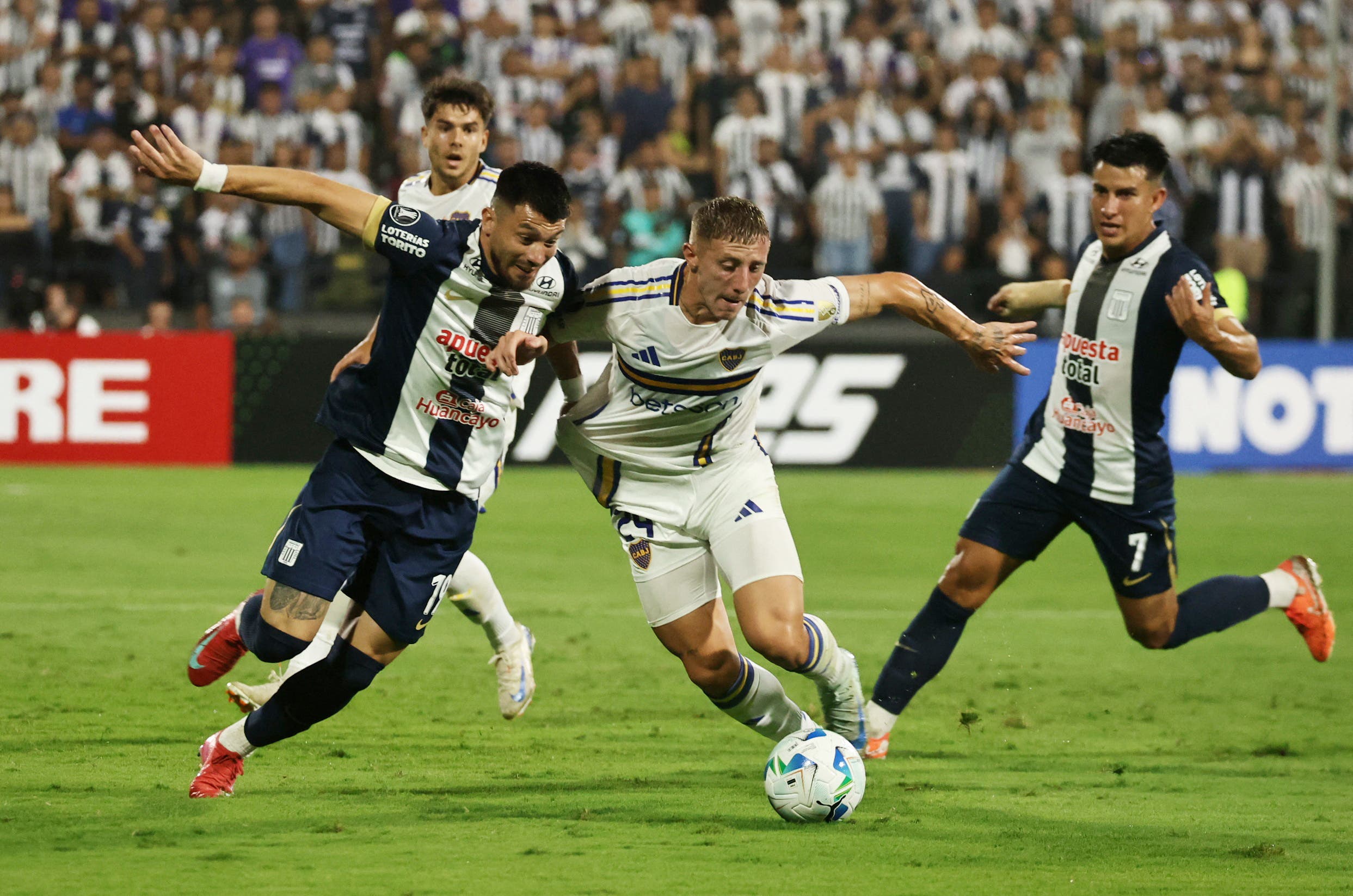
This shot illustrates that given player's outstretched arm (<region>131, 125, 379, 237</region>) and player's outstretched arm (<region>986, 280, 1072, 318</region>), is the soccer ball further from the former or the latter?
player's outstretched arm (<region>131, 125, 379, 237</region>)

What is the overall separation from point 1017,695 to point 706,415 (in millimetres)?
2734

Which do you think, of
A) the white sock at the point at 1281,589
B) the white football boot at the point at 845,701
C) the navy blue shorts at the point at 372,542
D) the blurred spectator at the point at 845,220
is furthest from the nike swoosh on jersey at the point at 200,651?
the blurred spectator at the point at 845,220

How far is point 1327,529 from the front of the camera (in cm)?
1310

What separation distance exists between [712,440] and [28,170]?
13200mm

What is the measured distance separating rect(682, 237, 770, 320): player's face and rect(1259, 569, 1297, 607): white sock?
10.1 feet

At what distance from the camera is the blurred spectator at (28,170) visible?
662 inches

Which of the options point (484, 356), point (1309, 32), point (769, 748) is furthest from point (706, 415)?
point (1309, 32)

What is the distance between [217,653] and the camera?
242 inches

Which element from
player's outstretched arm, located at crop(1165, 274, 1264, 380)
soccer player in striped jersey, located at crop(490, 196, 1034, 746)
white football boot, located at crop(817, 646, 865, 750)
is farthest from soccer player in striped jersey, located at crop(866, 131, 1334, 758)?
soccer player in striped jersey, located at crop(490, 196, 1034, 746)

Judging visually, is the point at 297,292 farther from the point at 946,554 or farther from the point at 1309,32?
the point at 1309,32

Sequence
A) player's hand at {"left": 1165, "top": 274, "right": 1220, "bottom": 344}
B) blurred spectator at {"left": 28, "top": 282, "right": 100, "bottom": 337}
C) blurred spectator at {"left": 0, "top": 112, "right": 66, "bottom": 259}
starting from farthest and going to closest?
blurred spectator at {"left": 0, "top": 112, "right": 66, "bottom": 259}, blurred spectator at {"left": 28, "top": 282, "right": 100, "bottom": 337}, player's hand at {"left": 1165, "top": 274, "right": 1220, "bottom": 344}

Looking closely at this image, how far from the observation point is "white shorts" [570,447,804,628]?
577 centimetres

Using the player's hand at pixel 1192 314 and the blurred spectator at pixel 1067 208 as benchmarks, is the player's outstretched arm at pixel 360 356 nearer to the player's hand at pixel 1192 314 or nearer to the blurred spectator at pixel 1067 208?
the player's hand at pixel 1192 314

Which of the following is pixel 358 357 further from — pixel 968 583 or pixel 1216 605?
pixel 1216 605
